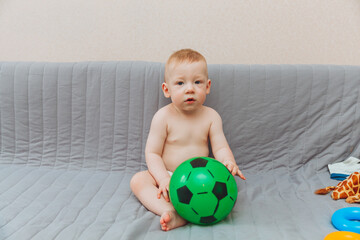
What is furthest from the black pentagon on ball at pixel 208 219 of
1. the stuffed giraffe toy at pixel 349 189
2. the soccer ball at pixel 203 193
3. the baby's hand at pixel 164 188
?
the stuffed giraffe toy at pixel 349 189

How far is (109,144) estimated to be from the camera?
1.57m

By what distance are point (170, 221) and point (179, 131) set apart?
1.32 ft

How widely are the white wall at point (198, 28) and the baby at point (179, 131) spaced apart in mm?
349

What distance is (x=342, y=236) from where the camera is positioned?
0.98 metres

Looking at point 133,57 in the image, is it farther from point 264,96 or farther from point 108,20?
point 264,96

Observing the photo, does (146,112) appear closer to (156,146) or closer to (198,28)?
(156,146)

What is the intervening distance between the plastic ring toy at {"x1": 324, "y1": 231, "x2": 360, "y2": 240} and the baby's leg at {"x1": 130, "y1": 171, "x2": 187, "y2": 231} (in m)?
0.44

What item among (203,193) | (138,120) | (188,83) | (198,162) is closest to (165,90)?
(188,83)

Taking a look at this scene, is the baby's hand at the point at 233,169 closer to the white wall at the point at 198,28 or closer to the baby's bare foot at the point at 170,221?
the baby's bare foot at the point at 170,221

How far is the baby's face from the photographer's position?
130 cm

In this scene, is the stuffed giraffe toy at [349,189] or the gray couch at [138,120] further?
the gray couch at [138,120]

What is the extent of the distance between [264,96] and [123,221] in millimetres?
809

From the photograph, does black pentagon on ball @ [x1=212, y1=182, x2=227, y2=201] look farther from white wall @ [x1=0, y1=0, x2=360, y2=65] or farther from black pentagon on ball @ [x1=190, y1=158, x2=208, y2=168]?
white wall @ [x1=0, y1=0, x2=360, y2=65]

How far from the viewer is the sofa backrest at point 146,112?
1527 mm
